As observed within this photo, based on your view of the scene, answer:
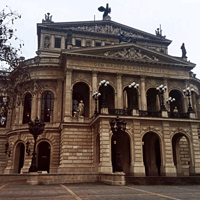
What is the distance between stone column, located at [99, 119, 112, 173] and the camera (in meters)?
27.0

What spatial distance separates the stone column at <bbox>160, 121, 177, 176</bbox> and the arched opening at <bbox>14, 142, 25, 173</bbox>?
20.0 metres

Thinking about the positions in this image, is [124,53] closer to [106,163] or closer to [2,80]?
[106,163]

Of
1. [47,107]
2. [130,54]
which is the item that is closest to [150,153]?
[130,54]

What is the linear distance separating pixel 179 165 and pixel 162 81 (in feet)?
40.5

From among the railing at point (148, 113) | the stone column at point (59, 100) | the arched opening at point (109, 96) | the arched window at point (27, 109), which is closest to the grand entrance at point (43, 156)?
the stone column at point (59, 100)

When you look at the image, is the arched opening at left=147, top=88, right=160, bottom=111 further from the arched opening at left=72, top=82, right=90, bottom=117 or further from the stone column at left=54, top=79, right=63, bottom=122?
the stone column at left=54, top=79, right=63, bottom=122

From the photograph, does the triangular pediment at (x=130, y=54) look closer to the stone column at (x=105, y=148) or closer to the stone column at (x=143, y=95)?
the stone column at (x=143, y=95)

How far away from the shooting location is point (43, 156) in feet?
118

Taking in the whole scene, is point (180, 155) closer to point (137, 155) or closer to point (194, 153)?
point (194, 153)

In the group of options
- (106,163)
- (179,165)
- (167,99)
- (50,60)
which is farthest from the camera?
(50,60)

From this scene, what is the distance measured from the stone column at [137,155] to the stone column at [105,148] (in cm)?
278

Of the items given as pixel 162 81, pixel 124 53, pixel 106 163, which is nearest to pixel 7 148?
pixel 106 163

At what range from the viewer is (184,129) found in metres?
31.0

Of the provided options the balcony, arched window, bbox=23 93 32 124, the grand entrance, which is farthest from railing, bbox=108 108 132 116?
arched window, bbox=23 93 32 124
